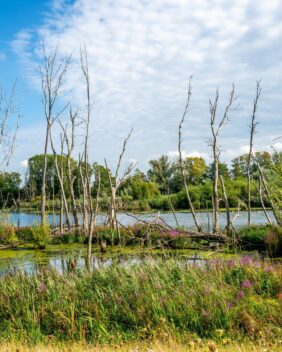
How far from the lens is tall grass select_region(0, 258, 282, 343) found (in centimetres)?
682

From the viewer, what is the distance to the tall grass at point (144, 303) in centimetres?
682

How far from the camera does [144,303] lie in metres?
7.59

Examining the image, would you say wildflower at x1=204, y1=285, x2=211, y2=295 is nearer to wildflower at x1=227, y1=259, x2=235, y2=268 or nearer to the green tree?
wildflower at x1=227, y1=259, x2=235, y2=268

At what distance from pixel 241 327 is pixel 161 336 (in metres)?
1.21

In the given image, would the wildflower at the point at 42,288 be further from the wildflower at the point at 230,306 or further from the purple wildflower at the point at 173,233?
the purple wildflower at the point at 173,233

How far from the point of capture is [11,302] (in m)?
8.47

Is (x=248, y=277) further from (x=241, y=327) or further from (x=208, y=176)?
(x=208, y=176)

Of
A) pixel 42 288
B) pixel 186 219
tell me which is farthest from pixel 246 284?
pixel 186 219

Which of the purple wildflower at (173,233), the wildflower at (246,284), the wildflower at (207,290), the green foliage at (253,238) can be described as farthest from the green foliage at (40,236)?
Result: the wildflower at (207,290)

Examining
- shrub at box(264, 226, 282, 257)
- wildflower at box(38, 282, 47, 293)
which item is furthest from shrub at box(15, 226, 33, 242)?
wildflower at box(38, 282, 47, 293)

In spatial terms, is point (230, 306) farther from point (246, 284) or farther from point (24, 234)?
point (24, 234)

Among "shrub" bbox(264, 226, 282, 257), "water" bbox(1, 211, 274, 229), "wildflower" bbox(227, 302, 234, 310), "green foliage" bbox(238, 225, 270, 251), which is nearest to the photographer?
"wildflower" bbox(227, 302, 234, 310)

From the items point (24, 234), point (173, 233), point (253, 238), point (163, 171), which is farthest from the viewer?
point (163, 171)

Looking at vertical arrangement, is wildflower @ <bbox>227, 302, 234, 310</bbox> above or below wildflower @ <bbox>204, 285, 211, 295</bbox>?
below
